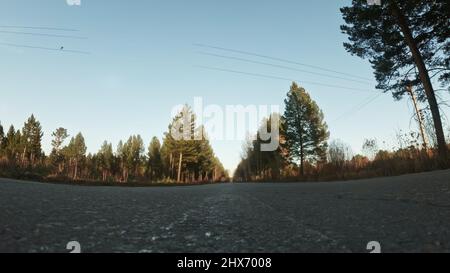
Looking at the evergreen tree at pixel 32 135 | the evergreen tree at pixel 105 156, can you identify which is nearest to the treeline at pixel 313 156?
the evergreen tree at pixel 105 156

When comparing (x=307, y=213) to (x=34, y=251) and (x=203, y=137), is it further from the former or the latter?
(x=203, y=137)

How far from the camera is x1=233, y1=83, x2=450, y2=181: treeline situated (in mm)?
10727

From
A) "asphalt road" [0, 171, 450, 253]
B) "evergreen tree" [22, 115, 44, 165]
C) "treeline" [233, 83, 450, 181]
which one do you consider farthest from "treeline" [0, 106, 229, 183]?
"asphalt road" [0, 171, 450, 253]

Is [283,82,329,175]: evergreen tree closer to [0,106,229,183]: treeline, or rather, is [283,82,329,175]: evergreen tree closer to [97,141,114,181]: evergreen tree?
[0,106,229,183]: treeline

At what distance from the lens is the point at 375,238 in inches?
74.7

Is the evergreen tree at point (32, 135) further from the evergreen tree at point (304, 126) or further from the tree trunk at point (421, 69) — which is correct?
the tree trunk at point (421, 69)

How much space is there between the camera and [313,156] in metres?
34.5

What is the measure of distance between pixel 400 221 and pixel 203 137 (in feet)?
162

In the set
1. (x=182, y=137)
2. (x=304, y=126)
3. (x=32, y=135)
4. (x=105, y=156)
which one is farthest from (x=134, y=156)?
(x=304, y=126)

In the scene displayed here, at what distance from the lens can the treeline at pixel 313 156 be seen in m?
10.7

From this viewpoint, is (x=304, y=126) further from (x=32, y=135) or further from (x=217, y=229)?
(x=32, y=135)

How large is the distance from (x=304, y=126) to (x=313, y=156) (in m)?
3.68

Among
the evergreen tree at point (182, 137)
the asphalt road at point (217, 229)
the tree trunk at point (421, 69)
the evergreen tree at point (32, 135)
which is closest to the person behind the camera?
the asphalt road at point (217, 229)

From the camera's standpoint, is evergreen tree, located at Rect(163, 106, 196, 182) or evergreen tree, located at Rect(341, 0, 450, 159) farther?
evergreen tree, located at Rect(163, 106, 196, 182)
